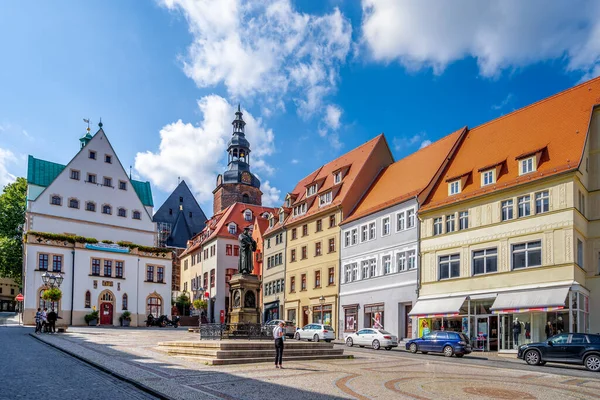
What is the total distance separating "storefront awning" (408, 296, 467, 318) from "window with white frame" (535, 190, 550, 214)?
6.97 meters

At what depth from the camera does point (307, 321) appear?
180ft

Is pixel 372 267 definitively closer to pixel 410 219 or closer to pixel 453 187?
pixel 410 219

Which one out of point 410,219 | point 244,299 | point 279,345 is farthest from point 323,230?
point 279,345

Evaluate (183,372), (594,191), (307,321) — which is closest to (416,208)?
(594,191)

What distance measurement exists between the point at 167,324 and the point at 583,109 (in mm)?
42839

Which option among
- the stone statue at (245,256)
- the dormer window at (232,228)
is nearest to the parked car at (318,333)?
the stone statue at (245,256)

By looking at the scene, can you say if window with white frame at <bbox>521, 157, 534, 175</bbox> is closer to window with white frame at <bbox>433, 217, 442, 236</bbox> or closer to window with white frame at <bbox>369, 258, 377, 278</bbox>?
window with white frame at <bbox>433, 217, 442, 236</bbox>

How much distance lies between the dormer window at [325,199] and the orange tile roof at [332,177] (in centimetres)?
38

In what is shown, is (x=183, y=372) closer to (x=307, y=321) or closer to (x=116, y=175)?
(x=307, y=321)

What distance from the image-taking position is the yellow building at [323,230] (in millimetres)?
51969

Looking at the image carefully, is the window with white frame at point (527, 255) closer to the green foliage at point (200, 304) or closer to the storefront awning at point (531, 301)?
the storefront awning at point (531, 301)

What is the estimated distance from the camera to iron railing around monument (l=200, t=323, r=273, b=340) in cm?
2727

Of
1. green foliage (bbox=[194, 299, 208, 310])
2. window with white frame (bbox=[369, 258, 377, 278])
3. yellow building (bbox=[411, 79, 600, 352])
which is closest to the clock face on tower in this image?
green foliage (bbox=[194, 299, 208, 310])

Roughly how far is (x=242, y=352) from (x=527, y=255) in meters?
18.5
